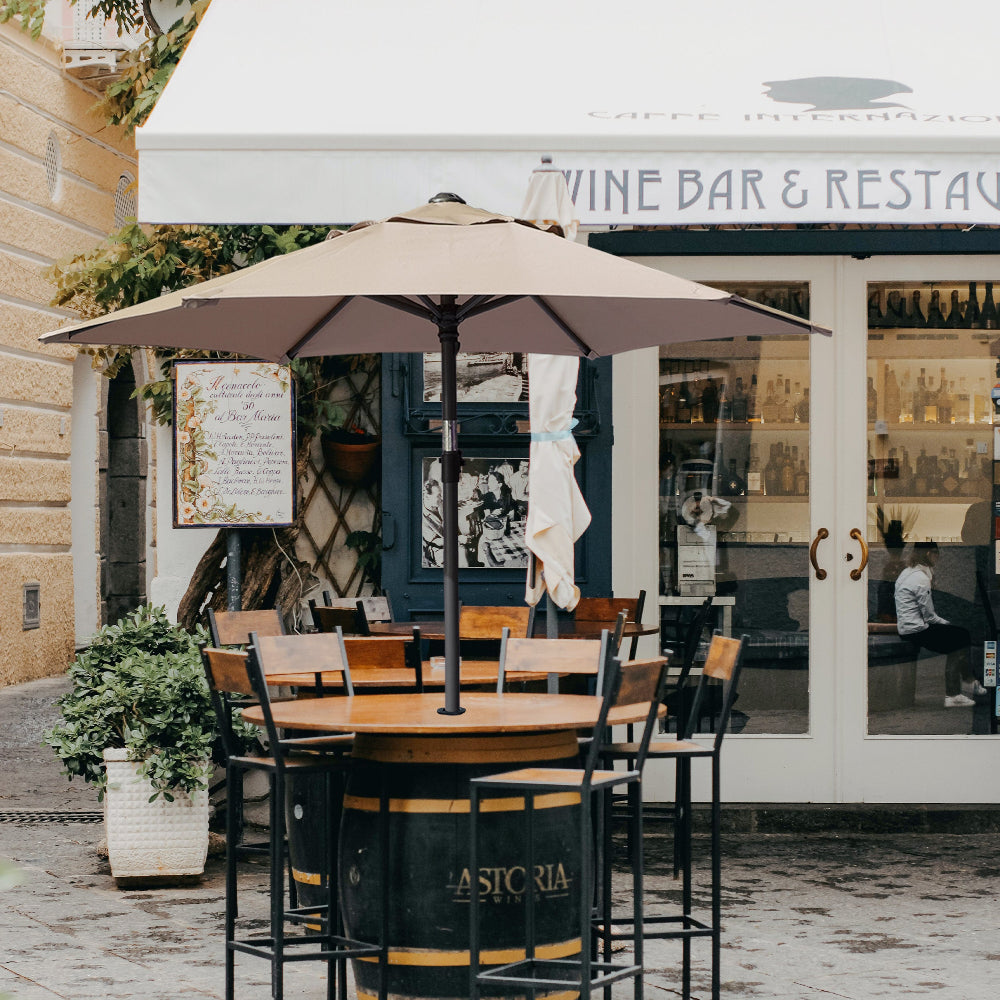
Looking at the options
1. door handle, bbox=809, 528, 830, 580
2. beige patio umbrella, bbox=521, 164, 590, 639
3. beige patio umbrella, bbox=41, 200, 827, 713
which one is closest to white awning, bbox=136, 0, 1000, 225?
beige patio umbrella, bbox=41, 200, 827, 713

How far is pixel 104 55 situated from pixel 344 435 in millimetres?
7577

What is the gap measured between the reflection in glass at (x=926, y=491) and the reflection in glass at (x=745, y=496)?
0.36 meters

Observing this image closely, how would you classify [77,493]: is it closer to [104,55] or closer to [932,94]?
[104,55]

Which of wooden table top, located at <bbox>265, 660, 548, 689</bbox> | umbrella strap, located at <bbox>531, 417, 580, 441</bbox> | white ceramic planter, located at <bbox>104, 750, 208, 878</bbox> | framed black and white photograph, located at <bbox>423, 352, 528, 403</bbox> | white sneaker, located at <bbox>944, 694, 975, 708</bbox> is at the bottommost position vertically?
white ceramic planter, located at <bbox>104, 750, 208, 878</bbox>

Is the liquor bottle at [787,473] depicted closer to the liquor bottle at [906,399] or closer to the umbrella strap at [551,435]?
the liquor bottle at [906,399]

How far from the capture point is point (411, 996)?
405cm

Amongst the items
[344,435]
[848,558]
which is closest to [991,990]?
[848,558]

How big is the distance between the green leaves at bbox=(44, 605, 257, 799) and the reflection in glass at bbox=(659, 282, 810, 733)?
92.0 inches

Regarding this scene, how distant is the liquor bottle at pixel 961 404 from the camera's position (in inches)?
286

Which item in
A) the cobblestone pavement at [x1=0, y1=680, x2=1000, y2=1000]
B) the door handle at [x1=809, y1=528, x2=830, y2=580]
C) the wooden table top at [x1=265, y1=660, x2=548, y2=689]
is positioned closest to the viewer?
the cobblestone pavement at [x1=0, y1=680, x2=1000, y2=1000]

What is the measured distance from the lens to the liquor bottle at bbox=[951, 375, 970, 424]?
23.8 feet

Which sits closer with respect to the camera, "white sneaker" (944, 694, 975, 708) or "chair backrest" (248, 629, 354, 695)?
"chair backrest" (248, 629, 354, 695)

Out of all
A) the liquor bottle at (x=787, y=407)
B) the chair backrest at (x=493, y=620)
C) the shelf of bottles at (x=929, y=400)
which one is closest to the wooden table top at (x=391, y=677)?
the chair backrest at (x=493, y=620)

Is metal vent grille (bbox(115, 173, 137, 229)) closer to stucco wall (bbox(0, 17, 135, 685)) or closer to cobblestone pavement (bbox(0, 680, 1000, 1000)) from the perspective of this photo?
stucco wall (bbox(0, 17, 135, 685))
